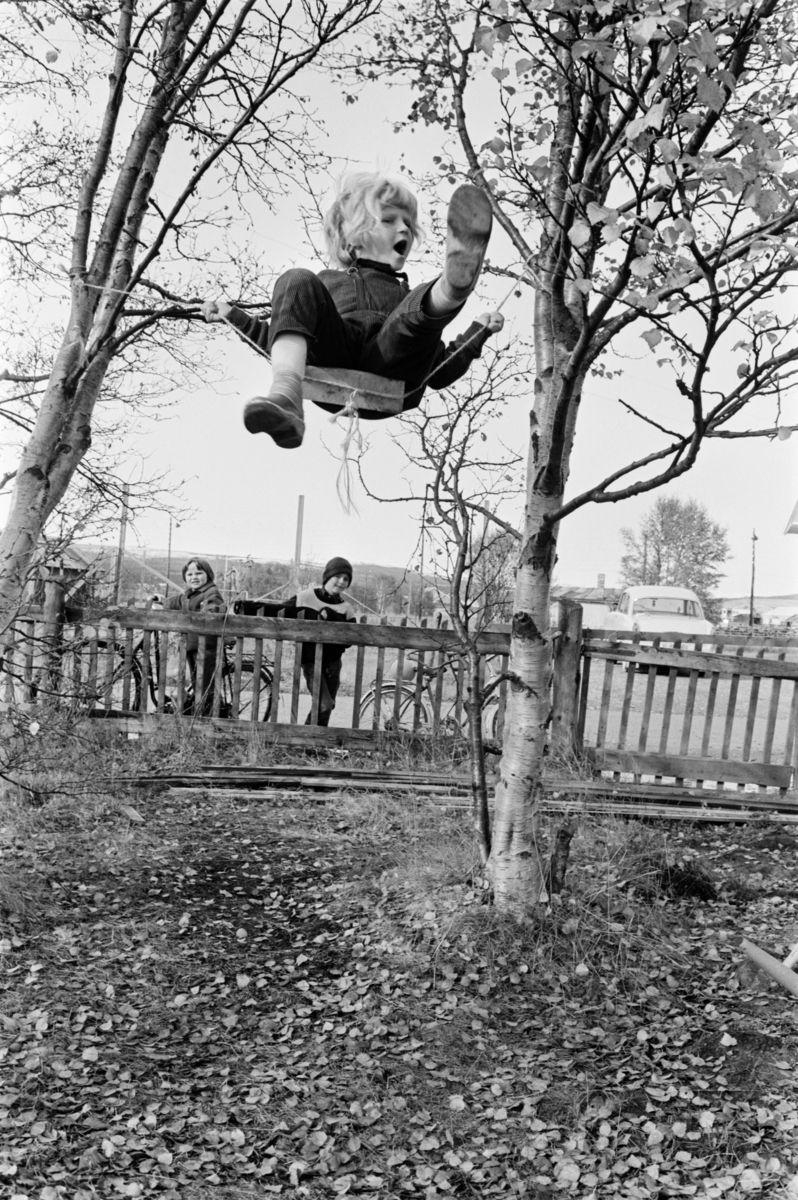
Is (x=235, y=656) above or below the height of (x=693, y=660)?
→ below

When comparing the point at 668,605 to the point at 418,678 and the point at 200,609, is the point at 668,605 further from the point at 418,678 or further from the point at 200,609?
the point at 200,609

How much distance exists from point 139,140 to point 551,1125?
4390mm

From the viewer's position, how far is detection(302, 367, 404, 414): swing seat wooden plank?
2299 mm

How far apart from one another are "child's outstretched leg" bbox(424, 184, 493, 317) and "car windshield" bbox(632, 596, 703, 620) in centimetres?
1864

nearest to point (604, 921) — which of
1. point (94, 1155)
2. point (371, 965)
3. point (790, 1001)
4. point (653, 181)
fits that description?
point (790, 1001)

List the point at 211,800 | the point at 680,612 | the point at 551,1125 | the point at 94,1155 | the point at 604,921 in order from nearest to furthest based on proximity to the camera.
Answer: the point at 94,1155, the point at 551,1125, the point at 604,921, the point at 211,800, the point at 680,612

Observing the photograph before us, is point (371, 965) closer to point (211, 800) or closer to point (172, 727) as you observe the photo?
point (211, 800)

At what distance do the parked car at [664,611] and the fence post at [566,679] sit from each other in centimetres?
1279

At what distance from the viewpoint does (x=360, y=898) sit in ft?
13.9

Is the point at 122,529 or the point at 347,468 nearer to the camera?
the point at 347,468

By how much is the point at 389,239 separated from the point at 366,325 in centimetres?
28

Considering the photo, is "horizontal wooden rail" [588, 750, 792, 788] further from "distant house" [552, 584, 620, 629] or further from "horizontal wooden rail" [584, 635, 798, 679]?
"distant house" [552, 584, 620, 629]

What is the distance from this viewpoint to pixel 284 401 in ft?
6.59

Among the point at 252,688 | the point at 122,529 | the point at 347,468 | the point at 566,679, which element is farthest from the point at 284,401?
the point at 252,688
